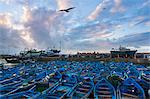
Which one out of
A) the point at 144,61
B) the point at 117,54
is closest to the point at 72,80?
the point at 144,61

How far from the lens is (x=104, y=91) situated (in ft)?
33.2

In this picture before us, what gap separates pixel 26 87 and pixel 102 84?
3869 mm

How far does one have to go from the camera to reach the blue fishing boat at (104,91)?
30.4 ft

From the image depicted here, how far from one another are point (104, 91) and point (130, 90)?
140cm

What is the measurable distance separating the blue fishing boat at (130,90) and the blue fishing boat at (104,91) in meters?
0.43

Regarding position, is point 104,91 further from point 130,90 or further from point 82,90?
point 130,90

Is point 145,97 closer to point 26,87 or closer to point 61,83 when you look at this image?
point 61,83

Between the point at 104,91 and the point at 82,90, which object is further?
the point at 82,90

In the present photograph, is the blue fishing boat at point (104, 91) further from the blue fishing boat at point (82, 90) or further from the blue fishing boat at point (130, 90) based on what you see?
the blue fishing boat at point (130, 90)

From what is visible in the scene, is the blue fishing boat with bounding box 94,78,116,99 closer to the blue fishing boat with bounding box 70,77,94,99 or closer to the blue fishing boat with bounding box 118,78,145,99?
the blue fishing boat with bounding box 70,77,94,99

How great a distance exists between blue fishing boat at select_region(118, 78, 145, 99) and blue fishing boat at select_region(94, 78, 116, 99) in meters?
0.43

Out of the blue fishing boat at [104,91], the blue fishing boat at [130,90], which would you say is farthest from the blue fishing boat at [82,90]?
the blue fishing boat at [130,90]

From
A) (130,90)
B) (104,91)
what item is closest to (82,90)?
(104,91)

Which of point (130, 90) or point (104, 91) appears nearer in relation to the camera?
point (104, 91)
